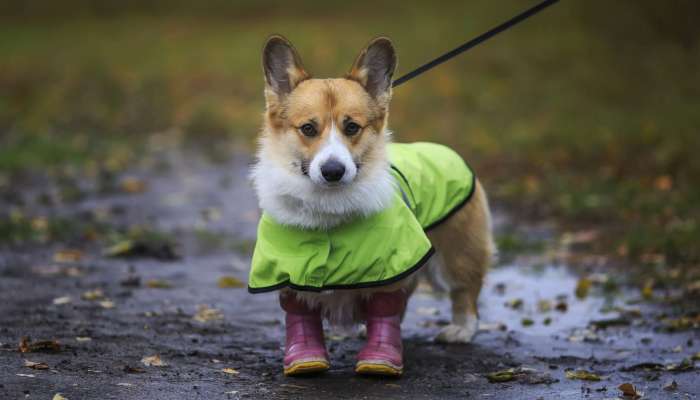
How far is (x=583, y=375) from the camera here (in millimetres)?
4547

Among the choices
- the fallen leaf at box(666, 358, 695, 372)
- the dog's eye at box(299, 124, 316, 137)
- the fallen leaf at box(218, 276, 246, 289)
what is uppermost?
the dog's eye at box(299, 124, 316, 137)

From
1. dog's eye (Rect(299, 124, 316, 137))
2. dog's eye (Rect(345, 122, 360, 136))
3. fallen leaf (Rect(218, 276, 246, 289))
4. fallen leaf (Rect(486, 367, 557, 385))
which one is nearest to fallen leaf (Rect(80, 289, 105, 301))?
fallen leaf (Rect(218, 276, 246, 289))

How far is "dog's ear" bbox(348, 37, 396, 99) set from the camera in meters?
4.45

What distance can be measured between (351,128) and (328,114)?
13 centimetres

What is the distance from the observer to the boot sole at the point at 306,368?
4.34 metres

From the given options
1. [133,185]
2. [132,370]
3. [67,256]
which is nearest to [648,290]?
[132,370]

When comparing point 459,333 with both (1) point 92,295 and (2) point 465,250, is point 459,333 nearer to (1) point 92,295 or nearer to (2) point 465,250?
(2) point 465,250

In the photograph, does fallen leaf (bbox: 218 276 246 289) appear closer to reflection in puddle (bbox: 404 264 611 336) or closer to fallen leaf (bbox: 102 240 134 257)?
fallen leaf (bbox: 102 240 134 257)

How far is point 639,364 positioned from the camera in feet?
15.7

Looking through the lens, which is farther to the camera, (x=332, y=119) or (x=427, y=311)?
(x=427, y=311)

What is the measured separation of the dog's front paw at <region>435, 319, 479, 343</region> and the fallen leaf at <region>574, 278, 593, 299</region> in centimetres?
160

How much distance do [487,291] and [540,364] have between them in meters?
2.07

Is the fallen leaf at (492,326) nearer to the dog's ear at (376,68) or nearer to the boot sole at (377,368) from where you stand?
the boot sole at (377,368)

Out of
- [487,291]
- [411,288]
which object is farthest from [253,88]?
[411,288]
